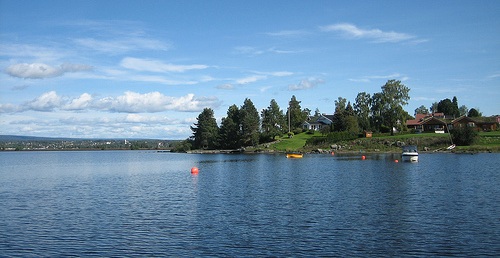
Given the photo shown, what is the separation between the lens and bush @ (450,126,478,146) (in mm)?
104250

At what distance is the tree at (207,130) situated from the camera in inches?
6422

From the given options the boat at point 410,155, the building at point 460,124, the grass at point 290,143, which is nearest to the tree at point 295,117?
the grass at point 290,143

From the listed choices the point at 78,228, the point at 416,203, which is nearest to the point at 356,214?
the point at 416,203

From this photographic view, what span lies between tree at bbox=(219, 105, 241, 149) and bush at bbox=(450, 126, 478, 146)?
6711 centimetres

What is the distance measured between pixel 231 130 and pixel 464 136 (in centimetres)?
7202

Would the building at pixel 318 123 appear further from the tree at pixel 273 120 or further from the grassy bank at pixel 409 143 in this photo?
the grassy bank at pixel 409 143

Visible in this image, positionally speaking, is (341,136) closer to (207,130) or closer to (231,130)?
(231,130)

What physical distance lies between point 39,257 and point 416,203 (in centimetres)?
2366

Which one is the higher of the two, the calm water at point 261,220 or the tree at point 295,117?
the tree at point 295,117

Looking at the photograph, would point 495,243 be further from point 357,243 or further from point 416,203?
point 416,203

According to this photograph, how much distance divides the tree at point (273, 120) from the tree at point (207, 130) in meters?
18.6

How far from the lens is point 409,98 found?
130 m

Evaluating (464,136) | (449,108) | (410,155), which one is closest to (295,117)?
(449,108)

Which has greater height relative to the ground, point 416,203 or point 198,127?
point 198,127
